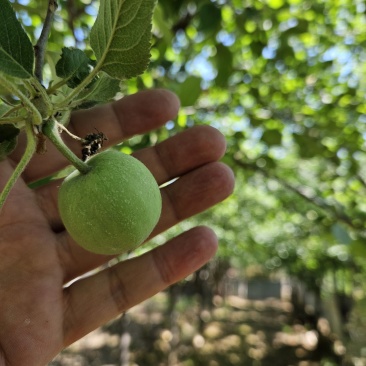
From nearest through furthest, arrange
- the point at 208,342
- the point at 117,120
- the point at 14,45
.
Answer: the point at 14,45
the point at 117,120
the point at 208,342

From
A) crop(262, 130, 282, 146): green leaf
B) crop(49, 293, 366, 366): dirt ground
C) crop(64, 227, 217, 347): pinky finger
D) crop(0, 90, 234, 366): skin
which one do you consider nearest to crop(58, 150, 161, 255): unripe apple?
crop(0, 90, 234, 366): skin

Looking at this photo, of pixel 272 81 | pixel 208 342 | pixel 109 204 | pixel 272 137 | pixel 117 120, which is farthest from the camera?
pixel 208 342

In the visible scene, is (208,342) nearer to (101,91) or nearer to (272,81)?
(272,81)

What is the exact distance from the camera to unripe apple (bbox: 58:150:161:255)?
93cm

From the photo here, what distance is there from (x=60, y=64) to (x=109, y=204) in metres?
0.34

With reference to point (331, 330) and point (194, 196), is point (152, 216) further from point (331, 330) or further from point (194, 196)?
point (331, 330)

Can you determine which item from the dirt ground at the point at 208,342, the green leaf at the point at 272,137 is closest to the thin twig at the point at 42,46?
the green leaf at the point at 272,137

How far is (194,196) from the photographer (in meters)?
1.93

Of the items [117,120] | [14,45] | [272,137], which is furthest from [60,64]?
[272,137]

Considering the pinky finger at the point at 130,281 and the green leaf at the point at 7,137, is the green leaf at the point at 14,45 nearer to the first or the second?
the green leaf at the point at 7,137

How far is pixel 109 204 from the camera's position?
933 millimetres

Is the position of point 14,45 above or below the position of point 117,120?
above

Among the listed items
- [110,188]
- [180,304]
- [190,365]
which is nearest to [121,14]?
[110,188]

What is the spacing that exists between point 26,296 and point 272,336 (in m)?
14.5
